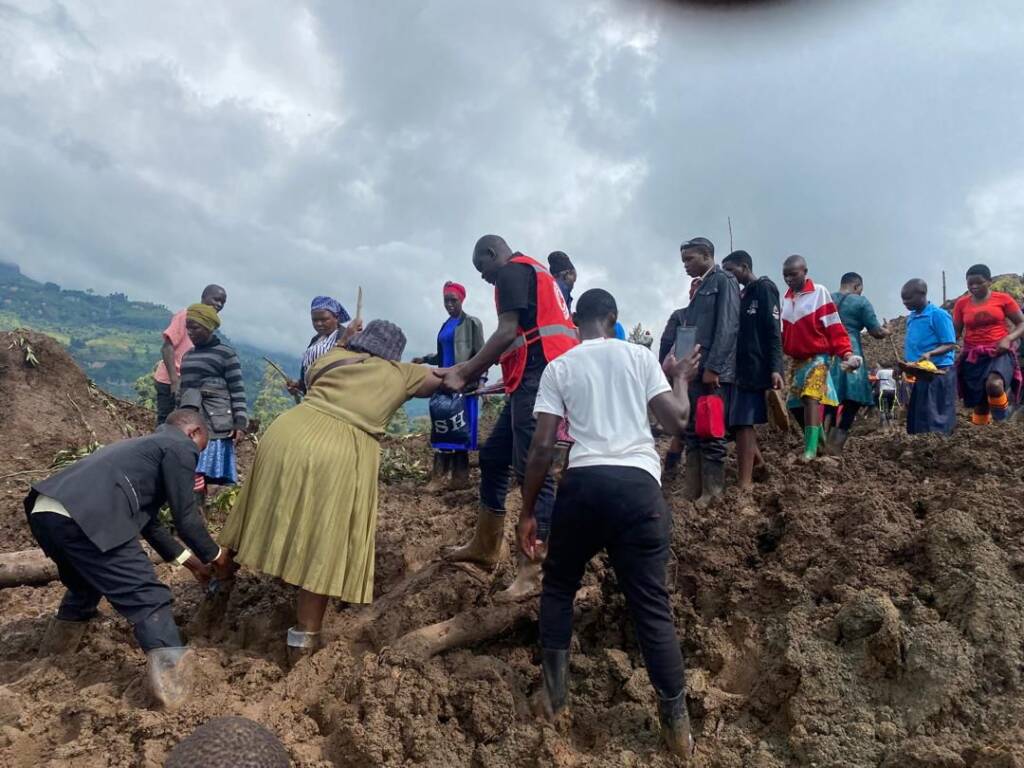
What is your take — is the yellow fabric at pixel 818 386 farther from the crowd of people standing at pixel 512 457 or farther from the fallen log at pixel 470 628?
the fallen log at pixel 470 628

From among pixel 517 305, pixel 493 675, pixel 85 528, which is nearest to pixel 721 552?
pixel 493 675

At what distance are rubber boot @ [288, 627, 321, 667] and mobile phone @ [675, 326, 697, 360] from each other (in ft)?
8.92

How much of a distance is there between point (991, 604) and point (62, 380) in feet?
34.3

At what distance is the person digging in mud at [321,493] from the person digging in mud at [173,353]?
308cm

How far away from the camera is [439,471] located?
6.91 metres

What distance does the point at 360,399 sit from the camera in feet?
11.9

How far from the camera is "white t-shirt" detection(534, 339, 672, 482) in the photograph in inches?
112

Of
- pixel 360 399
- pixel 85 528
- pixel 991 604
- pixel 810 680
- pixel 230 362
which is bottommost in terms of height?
pixel 810 680

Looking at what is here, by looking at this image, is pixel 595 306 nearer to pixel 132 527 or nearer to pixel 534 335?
pixel 534 335

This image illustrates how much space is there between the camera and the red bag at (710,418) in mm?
4731

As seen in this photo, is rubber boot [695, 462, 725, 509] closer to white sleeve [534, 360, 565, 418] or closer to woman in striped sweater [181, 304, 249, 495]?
white sleeve [534, 360, 565, 418]

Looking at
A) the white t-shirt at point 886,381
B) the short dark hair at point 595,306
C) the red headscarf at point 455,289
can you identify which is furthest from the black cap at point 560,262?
the white t-shirt at point 886,381

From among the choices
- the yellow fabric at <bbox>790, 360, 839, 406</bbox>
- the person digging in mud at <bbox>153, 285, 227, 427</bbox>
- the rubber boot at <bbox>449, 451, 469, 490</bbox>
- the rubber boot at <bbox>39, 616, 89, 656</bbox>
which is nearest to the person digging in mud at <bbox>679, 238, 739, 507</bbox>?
the yellow fabric at <bbox>790, 360, 839, 406</bbox>

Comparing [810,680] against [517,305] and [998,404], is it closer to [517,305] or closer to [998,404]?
[517,305]
